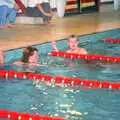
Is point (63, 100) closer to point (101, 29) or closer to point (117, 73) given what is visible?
point (117, 73)

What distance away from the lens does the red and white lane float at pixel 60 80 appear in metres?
7.11

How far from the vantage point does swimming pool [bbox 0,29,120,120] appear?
6000 millimetres

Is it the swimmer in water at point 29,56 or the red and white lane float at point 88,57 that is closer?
the swimmer in water at point 29,56

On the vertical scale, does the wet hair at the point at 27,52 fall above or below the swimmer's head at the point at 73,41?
below

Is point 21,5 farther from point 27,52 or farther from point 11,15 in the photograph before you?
point 27,52

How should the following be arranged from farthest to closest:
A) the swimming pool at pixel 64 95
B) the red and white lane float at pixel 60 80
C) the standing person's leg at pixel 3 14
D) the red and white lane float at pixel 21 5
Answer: the red and white lane float at pixel 21 5, the standing person's leg at pixel 3 14, the red and white lane float at pixel 60 80, the swimming pool at pixel 64 95

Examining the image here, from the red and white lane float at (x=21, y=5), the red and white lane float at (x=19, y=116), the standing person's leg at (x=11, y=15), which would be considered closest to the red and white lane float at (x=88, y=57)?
the standing person's leg at (x=11, y=15)

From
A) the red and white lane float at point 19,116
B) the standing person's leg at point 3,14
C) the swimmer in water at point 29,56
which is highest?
the standing person's leg at point 3,14

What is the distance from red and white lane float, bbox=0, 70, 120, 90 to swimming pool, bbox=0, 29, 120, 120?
13 centimetres

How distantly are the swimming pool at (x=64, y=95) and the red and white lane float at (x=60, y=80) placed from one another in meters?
0.13

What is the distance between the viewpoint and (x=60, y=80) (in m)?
7.42

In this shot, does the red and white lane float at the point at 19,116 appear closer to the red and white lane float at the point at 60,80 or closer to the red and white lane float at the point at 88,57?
the red and white lane float at the point at 60,80

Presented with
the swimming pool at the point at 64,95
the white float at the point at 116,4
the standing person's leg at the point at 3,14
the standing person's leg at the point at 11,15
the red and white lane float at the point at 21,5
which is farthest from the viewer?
the white float at the point at 116,4

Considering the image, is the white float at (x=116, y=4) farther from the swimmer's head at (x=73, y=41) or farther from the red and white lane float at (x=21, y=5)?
the swimmer's head at (x=73, y=41)
